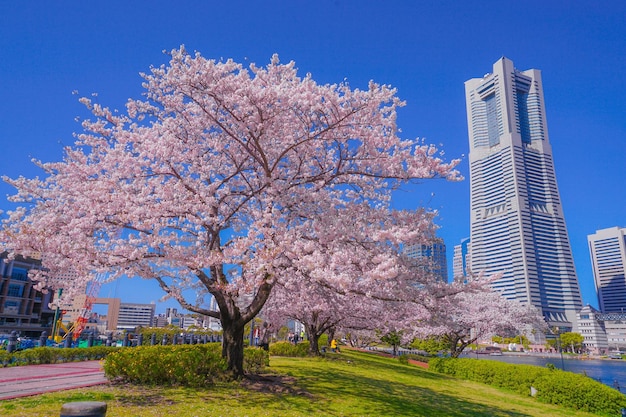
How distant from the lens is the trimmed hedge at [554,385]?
1905 cm

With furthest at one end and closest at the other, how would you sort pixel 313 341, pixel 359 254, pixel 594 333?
pixel 594 333 < pixel 313 341 < pixel 359 254

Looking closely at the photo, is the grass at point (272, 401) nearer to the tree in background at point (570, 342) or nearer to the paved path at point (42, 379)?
the paved path at point (42, 379)

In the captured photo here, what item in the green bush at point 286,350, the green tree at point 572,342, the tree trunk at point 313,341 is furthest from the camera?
the green tree at point 572,342

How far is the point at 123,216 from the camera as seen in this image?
11000 mm

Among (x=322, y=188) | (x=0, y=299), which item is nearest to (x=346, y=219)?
(x=322, y=188)

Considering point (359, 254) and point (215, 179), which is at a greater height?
point (215, 179)

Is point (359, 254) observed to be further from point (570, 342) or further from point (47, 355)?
point (570, 342)

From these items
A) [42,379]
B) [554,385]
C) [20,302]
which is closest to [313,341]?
[554,385]

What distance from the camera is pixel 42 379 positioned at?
46.9 feet

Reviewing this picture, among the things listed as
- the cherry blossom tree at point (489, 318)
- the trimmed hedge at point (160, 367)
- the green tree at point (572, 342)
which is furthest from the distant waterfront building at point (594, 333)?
the trimmed hedge at point (160, 367)

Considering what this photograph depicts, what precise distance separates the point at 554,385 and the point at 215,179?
67.8ft

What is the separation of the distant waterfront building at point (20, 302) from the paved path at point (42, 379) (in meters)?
63.5

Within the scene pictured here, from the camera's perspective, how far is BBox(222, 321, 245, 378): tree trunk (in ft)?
46.9

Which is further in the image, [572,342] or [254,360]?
[572,342]
